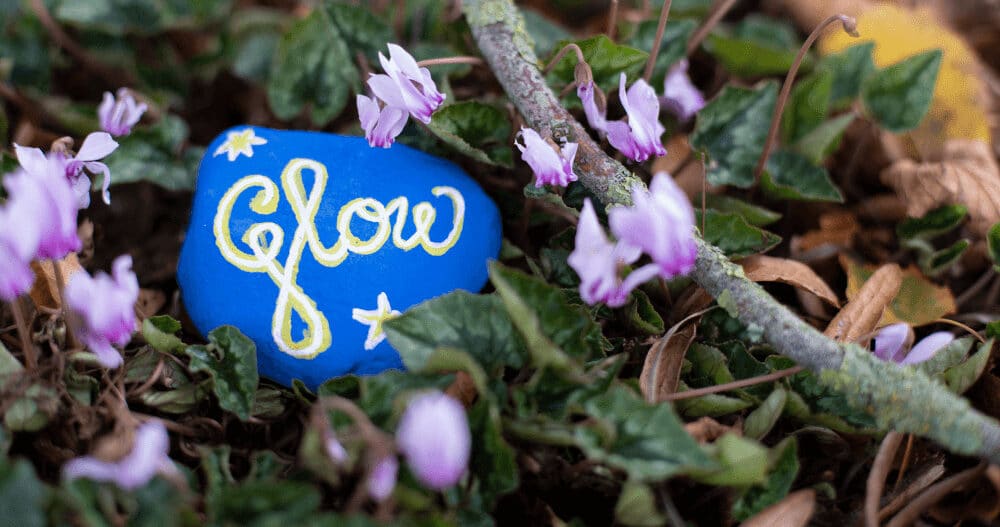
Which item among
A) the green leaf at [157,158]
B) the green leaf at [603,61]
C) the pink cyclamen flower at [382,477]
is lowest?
the pink cyclamen flower at [382,477]

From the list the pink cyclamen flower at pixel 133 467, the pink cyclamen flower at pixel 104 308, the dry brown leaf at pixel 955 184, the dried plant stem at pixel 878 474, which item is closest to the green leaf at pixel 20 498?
the pink cyclamen flower at pixel 133 467

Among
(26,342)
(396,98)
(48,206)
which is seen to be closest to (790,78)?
(396,98)

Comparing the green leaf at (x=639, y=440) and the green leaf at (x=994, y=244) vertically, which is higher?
the green leaf at (x=994, y=244)

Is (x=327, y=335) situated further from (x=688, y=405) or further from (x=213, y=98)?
(x=213, y=98)

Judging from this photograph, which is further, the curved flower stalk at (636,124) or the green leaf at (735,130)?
the green leaf at (735,130)

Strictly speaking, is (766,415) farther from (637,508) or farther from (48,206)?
(48,206)

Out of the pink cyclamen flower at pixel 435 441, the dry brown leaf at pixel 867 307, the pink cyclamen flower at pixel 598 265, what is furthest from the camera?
the dry brown leaf at pixel 867 307

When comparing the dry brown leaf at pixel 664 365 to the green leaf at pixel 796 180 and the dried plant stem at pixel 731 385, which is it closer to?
the dried plant stem at pixel 731 385

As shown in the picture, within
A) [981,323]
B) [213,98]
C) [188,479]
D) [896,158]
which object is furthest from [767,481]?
[213,98]
